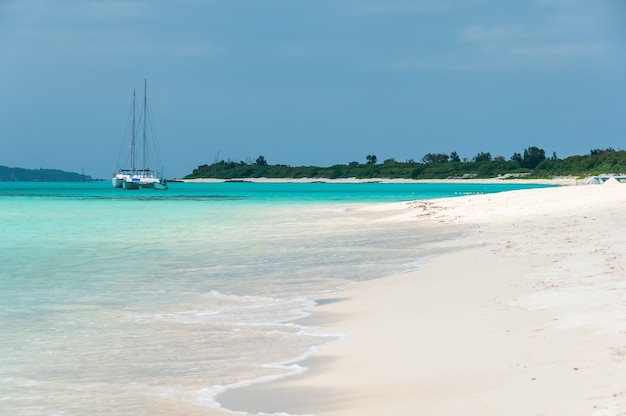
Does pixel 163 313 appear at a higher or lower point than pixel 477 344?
lower

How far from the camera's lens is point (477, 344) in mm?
8188

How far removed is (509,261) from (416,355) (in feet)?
25.2

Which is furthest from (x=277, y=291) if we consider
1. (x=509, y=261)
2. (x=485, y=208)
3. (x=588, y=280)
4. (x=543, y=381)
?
(x=485, y=208)

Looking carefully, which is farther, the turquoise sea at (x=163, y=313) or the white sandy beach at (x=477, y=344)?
the turquoise sea at (x=163, y=313)

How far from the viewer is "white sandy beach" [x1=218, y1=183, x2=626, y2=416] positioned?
619 centimetres

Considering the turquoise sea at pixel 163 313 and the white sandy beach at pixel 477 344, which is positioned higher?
the white sandy beach at pixel 477 344

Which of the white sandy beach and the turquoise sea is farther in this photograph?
the turquoise sea

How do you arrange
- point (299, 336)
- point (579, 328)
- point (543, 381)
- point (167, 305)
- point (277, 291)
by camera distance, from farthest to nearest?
point (277, 291) → point (167, 305) → point (299, 336) → point (579, 328) → point (543, 381)

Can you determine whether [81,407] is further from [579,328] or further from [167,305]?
[167,305]

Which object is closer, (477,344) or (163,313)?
(477,344)

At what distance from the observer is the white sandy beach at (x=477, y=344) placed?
6.19 metres

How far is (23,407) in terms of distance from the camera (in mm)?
7070

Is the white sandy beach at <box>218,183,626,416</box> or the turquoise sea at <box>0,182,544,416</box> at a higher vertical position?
the white sandy beach at <box>218,183,626,416</box>

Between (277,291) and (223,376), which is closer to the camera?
(223,376)
